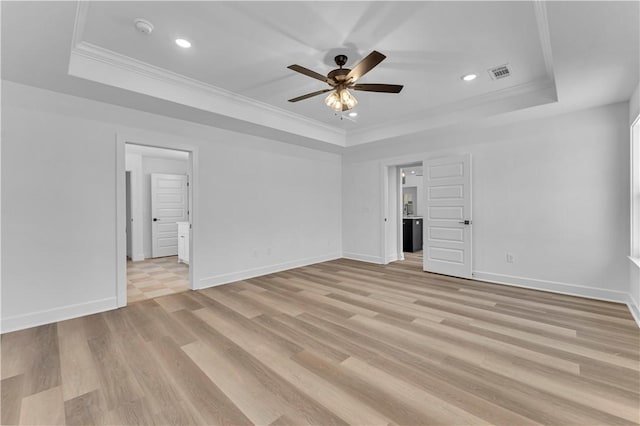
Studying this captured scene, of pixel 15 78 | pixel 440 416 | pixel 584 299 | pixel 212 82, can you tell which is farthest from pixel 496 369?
pixel 15 78

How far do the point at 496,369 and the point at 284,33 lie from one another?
336 cm

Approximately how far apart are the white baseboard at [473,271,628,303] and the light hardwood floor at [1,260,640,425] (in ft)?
1.08

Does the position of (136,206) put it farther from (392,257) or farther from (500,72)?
(500,72)

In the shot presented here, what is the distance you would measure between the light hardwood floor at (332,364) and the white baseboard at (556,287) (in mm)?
328

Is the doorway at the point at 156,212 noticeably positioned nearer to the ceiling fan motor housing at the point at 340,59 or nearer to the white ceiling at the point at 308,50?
the white ceiling at the point at 308,50

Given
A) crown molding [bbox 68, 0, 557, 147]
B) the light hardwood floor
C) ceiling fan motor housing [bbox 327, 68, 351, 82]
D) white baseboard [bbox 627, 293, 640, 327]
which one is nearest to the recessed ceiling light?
crown molding [bbox 68, 0, 557, 147]

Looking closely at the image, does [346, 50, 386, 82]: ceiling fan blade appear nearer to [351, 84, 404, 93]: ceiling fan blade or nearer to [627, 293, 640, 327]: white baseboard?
[351, 84, 404, 93]: ceiling fan blade

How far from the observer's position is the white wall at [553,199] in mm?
3654

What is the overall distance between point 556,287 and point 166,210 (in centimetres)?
830

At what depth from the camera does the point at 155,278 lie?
5.07 metres

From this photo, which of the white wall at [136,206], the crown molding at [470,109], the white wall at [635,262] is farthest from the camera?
the white wall at [136,206]

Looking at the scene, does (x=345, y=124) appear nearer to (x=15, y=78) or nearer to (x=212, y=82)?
(x=212, y=82)

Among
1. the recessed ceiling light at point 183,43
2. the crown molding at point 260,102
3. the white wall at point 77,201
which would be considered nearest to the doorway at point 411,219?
the crown molding at point 260,102

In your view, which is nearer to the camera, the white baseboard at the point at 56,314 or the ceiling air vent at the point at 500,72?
the white baseboard at the point at 56,314
